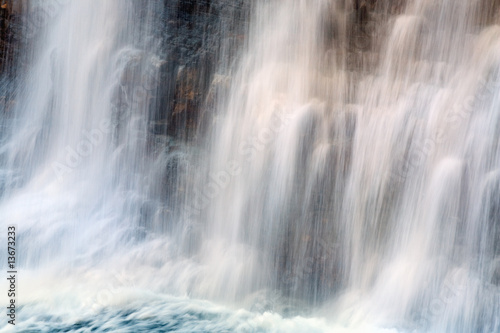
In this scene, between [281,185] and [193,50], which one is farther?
[193,50]

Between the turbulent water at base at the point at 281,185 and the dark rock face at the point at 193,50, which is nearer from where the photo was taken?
the turbulent water at base at the point at 281,185

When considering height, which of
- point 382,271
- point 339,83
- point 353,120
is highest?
point 339,83

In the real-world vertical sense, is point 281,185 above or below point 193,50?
below

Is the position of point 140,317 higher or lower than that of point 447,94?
lower

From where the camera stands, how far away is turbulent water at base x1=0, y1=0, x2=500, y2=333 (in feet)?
28.4

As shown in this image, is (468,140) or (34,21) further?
(34,21)

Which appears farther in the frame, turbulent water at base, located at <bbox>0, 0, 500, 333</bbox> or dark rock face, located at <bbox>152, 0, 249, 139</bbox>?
dark rock face, located at <bbox>152, 0, 249, 139</bbox>

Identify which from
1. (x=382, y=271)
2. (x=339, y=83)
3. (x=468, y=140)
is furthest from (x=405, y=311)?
(x=339, y=83)

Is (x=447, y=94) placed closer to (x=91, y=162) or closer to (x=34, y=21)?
(x=91, y=162)

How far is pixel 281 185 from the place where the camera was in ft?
32.4

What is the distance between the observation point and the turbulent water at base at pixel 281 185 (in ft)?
28.4

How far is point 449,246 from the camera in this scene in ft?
28.1

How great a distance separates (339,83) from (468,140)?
2.72 metres

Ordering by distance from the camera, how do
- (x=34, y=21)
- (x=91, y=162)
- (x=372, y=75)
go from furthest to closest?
(x=34, y=21) → (x=91, y=162) → (x=372, y=75)
